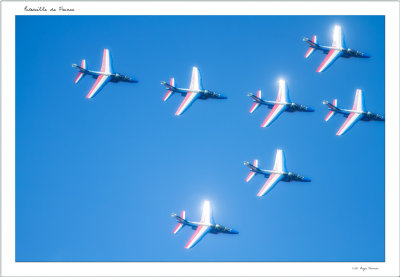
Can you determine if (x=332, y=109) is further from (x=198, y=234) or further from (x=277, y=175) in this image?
(x=198, y=234)

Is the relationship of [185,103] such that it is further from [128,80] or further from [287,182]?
[287,182]

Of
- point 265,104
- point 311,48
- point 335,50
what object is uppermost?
point 335,50

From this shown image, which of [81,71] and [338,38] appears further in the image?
[81,71]

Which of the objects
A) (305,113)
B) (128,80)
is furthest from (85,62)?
(305,113)

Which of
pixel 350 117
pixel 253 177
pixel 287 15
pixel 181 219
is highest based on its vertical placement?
pixel 287 15

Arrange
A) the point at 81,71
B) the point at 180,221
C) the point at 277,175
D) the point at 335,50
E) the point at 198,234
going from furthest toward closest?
the point at 81,71, the point at 335,50, the point at 277,175, the point at 198,234, the point at 180,221

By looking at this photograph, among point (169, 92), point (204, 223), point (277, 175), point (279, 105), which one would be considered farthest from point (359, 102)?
point (204, 223)

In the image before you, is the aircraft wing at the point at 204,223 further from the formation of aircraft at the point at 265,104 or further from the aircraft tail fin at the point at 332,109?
the aircraft tail fin at the point at 332,109
